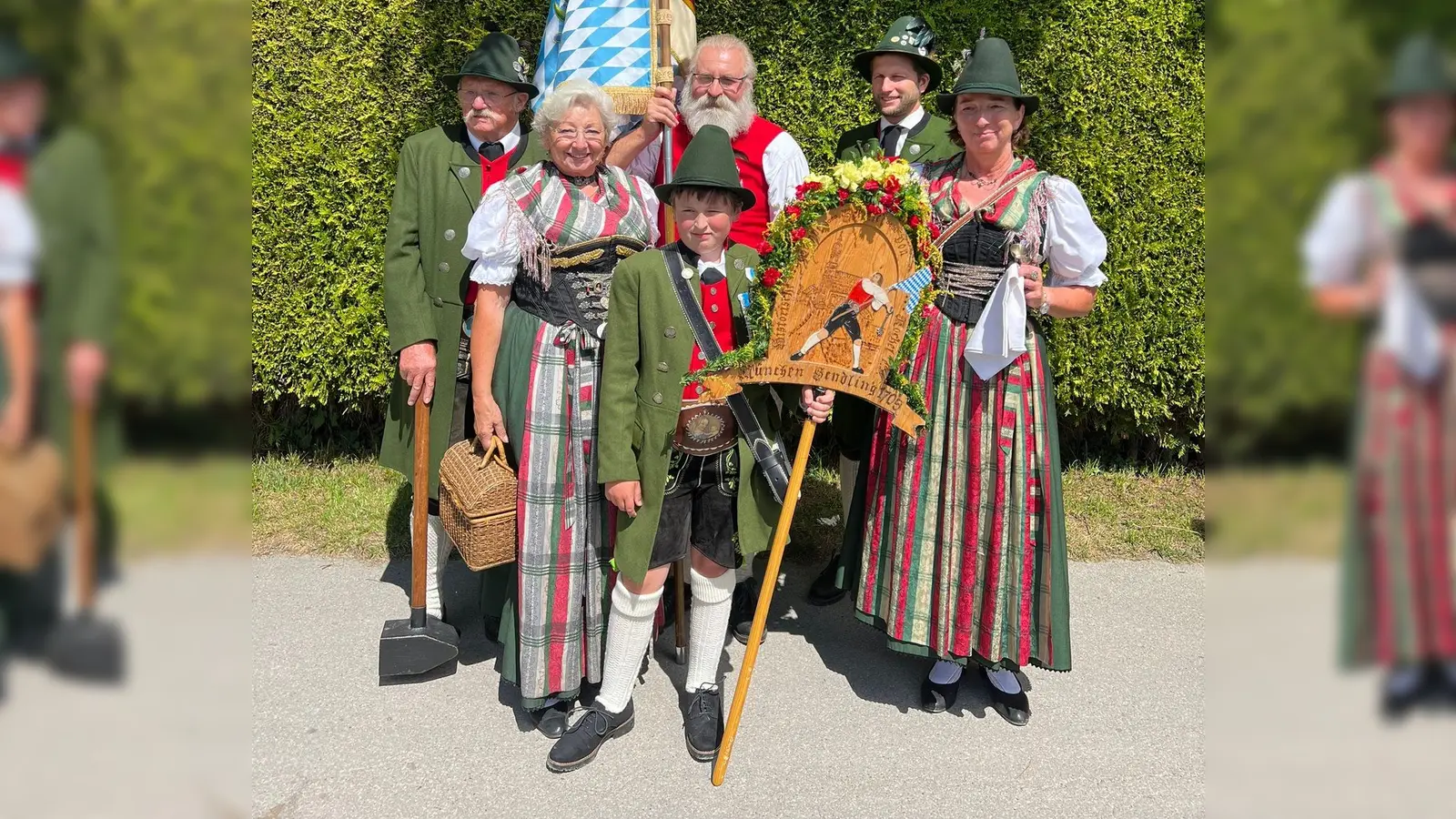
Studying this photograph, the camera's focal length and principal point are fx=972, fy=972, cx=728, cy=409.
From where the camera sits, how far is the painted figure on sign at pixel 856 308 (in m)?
2.89

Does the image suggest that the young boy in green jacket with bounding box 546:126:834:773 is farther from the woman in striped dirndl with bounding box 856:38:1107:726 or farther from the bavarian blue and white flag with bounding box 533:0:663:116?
the bavarian blue and white flag with bounding box 533:0:663:116

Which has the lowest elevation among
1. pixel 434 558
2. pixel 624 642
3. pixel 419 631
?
pixel 419 631

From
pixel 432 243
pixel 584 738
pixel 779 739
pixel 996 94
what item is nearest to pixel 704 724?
pixel 779 739

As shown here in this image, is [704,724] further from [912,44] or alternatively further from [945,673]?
[912,44]

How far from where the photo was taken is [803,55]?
510 cm

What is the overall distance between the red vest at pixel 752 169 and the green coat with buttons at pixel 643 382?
27.1 inches

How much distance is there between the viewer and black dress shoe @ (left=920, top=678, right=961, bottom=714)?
348 cm

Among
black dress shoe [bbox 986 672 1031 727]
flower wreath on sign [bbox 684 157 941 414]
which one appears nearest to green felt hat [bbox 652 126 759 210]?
flower wreath on sign [bbox 684 157 941 414]

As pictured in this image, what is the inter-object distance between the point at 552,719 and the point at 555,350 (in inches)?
48.8

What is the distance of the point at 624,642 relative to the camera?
10.4 ft
